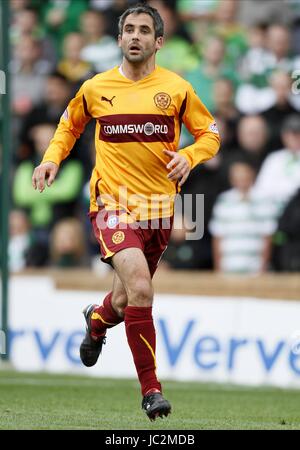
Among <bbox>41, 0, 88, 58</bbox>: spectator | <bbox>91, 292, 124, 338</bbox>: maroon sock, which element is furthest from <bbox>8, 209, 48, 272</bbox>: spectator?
<bbox>91, 292, 124, 338</bbox>: maroon sock

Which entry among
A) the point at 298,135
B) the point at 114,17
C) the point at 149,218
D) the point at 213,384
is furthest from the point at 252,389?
the point at 114,17

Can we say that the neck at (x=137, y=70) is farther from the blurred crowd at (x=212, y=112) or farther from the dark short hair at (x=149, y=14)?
the blurred crowd at (x=212, y=112)

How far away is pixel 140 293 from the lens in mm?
7777

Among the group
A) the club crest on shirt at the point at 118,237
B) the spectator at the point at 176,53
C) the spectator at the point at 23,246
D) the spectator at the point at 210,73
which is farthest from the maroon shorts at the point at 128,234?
the spectator at the point at 176,53

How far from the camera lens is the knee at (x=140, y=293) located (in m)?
7.77

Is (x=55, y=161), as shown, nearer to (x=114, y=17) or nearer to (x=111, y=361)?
(x=111, y=361)

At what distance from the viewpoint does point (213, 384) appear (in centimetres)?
1219

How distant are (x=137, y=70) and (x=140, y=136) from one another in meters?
0.47

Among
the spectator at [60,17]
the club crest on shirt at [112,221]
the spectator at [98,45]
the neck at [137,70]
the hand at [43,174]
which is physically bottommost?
the club crest on shirt at [112,221]

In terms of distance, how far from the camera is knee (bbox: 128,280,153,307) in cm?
777

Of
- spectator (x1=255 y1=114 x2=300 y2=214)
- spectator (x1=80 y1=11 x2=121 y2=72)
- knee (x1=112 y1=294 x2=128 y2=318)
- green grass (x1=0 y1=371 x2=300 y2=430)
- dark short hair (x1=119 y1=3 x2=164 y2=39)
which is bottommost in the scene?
green grass (x1=0 y1=371 x2=300 y2=430)

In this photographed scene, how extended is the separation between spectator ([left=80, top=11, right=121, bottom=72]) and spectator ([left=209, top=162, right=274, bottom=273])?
306cm

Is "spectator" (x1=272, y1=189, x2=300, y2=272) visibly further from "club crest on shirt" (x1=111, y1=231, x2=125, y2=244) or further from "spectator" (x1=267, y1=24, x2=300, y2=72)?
"club crest on shirt" (x1=111, y1=231, x2=125, y2=244)

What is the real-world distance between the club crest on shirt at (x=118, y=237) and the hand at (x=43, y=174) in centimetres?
56
